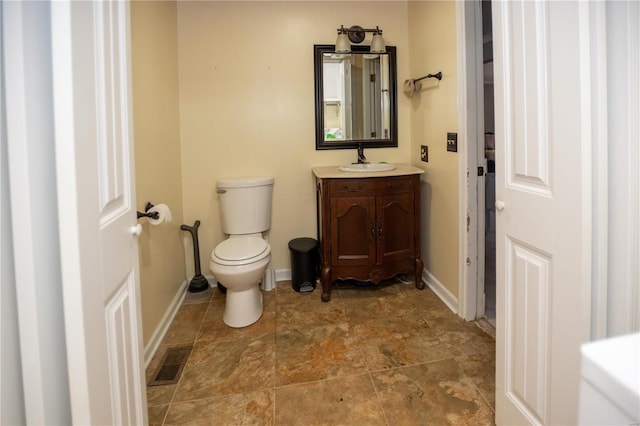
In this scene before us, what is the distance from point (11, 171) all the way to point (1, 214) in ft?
0.28

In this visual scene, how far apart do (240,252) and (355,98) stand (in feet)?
5.09

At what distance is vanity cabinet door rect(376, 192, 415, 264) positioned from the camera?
249 centimetres

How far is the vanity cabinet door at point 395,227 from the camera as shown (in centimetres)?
249

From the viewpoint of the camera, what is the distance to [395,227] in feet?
8.38

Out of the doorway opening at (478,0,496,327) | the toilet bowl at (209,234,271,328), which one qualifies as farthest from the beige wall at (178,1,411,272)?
the doorway opening at (478,0,496,327)

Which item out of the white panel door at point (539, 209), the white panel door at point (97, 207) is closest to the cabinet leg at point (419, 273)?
the white panel door at point (539, 209)

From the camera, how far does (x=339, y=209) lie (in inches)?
96.4

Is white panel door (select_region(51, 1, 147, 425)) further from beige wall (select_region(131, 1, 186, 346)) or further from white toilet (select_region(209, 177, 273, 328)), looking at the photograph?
white toilet (select_region(209, 177, 273, 328))

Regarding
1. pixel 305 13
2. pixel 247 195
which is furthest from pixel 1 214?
pixel 305 13

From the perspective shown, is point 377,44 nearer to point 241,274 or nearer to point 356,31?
point 356,31

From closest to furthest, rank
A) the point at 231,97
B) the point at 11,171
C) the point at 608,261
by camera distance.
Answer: the point at 11,171 < the point at 608,261 < the point at 231,97

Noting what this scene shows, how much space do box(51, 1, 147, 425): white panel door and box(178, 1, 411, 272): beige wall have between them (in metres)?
1.70

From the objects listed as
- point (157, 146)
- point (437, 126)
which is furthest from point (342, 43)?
point (157, 146)

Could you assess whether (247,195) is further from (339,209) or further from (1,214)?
(1,214)
